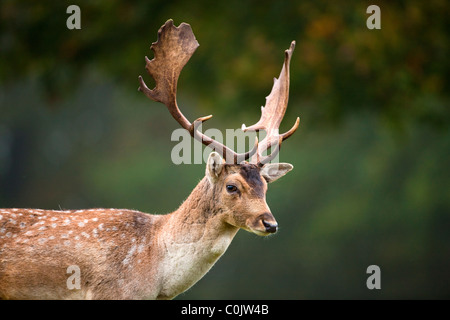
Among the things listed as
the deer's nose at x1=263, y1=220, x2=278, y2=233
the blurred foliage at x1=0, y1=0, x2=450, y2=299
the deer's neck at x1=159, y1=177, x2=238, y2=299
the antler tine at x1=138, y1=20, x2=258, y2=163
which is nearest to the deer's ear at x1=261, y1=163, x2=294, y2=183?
the deer's neck at x1=159, y1=177, x2=238, y2=299

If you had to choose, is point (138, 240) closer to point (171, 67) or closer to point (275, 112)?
point (171, 67)

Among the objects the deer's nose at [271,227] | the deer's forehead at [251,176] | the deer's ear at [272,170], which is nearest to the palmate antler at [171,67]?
the deer's ear at [272,170]

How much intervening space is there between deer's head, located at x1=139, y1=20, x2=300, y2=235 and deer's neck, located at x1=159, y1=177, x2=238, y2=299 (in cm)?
11

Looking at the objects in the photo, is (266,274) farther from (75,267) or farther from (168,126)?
(75,267)

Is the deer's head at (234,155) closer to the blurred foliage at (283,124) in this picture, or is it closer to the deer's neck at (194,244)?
the deer's neck at (194,244)

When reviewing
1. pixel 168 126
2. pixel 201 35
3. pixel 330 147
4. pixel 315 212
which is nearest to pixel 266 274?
pixel 315 212

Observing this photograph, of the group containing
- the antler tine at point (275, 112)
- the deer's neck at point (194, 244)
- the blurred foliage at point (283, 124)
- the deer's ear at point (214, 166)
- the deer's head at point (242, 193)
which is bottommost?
the deer's neck at point (194, 244)

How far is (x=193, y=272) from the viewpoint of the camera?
6.05 meters

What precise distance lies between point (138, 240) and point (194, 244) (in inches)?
17.9

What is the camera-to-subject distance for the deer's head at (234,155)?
5.92 metres

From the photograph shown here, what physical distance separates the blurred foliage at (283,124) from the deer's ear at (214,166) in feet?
27.8

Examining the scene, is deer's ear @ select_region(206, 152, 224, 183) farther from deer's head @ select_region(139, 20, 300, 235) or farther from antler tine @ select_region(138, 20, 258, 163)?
antler tine @ select_region(138, 20, 258, 163)

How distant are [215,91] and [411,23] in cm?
414

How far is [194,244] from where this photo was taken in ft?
19.9
